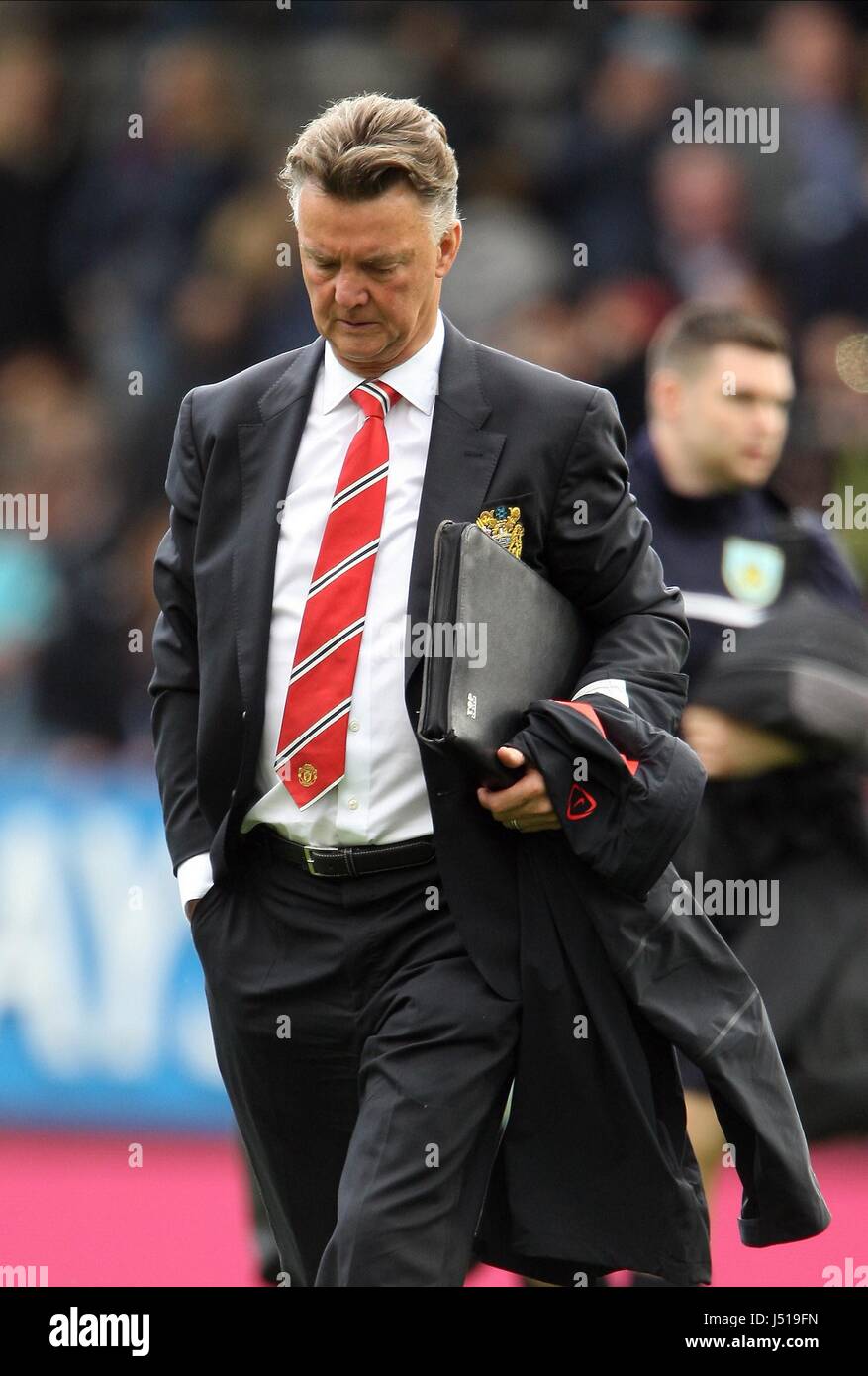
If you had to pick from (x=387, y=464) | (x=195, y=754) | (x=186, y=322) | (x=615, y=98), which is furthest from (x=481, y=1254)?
(x=615, y=98)

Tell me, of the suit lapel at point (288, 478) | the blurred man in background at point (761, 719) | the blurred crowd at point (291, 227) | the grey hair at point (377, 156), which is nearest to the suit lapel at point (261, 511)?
the suit lapel at point (288, 478)

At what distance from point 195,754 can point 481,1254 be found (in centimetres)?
90

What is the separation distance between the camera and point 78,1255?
5199 mm

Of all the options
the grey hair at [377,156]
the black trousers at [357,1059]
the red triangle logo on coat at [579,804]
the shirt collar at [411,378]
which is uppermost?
the grey hair at [377,156]

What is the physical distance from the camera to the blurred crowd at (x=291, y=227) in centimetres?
732

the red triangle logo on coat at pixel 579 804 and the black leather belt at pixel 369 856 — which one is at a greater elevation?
the red triangle logo on coat at pixel 579 804

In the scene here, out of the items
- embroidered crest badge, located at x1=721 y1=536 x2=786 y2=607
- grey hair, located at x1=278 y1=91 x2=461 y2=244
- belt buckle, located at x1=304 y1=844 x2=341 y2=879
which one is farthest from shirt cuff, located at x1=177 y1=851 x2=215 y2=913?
embroidered crest badge, located at x1=721 y1=536 x2=786 y2=607

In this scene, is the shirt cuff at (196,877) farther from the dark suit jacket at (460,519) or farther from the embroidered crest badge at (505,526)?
the embroidered crest badge at (505,526)

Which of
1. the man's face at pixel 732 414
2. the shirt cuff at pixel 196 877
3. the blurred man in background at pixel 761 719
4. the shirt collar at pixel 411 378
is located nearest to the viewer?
the shirt collar at pixel 411 378

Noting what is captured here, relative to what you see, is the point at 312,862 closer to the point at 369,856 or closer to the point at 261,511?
the point at 369,856

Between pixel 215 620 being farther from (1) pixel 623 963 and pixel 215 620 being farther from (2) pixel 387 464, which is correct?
(1) pixel 623 963

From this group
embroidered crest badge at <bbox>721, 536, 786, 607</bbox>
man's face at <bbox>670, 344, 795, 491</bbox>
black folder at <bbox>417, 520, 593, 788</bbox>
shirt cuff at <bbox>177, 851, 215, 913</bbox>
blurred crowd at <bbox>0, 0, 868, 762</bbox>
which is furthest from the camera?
blurred crowd at <bbox>0, 0, 868, 762</bbox>

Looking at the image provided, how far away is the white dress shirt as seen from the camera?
320 cm

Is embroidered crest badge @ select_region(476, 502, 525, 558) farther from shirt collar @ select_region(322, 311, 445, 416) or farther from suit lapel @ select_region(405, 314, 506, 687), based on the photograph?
shirt collar @ select_region(322, 311, 445, 416)
